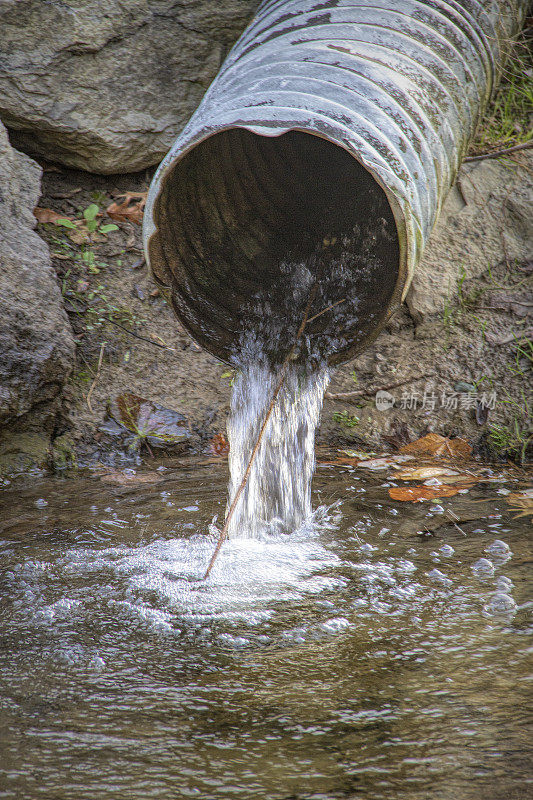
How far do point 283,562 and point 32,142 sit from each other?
8.30ft

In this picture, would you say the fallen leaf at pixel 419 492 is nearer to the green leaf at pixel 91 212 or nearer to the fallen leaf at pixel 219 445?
the fallen leaf at pixel 219 445

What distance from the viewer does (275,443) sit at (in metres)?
2.55

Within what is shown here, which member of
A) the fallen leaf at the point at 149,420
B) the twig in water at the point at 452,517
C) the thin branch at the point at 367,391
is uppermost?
the thin branch at the point at 367,391

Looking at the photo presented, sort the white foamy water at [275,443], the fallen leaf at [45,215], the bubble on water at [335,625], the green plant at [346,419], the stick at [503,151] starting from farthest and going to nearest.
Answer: the stick at [503,151] < the fallen leaf at [45,215] < the green plant at [346,419] < the white foamy water at [275,443] < the bubble on water at [335,625]

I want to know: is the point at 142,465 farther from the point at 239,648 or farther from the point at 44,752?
the point at 44,752

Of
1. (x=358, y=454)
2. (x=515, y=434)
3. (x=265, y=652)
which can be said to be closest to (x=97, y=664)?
(x=265, y=652)

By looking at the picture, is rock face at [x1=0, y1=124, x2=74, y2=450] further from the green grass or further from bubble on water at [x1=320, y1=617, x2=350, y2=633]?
the green grass

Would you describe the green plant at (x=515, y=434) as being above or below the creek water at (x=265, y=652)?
above

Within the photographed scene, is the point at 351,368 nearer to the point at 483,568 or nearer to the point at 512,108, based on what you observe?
the point at 483,568

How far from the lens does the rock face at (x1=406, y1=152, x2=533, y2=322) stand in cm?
316

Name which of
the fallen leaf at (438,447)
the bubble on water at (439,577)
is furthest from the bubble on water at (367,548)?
the fallen leaf at (438,447)

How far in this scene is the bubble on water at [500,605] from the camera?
5.42 ft

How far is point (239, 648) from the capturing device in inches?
61.2

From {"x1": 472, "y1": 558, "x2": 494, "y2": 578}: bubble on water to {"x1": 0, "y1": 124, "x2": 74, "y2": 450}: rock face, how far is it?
178 centimetres
